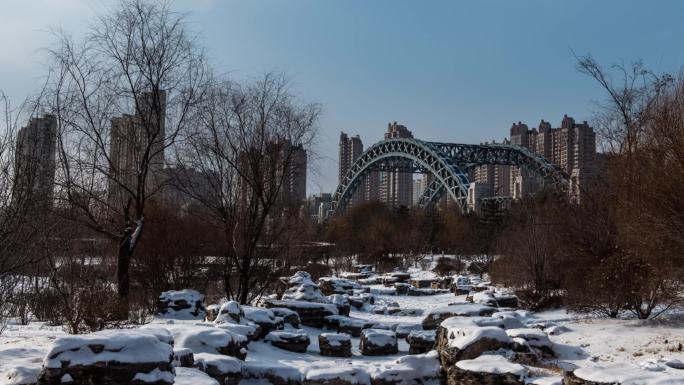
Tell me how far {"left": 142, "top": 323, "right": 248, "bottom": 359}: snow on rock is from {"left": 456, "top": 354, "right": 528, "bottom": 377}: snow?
332 cm

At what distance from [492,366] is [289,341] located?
191 inches

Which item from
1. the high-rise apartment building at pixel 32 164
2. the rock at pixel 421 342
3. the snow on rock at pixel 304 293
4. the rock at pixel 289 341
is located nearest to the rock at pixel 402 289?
the snow on rock at pixel 304 293

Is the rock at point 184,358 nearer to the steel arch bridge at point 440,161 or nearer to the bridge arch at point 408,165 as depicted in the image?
the steel arch bridge at point 440,161

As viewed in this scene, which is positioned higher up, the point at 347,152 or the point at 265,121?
the point at 347,152

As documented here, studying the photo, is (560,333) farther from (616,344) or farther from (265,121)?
(265,121)

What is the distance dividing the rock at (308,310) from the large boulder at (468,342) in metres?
6.40

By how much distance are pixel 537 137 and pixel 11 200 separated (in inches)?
3995

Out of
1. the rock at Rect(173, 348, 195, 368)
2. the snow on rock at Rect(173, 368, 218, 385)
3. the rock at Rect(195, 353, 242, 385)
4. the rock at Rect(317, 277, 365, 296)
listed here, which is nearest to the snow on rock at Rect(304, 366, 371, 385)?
the rock at Rect(195, 353, 242, 385)

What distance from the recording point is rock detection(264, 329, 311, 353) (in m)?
11.7

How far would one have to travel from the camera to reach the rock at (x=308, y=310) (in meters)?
15.8

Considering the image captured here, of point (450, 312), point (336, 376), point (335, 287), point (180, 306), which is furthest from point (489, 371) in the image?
point (335, 287)

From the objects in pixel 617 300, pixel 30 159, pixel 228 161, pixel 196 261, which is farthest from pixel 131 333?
pixel 196 261

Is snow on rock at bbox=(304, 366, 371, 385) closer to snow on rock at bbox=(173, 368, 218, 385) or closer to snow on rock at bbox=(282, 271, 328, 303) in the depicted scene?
snow on rock at bbox=(173, 368, 218, 385)

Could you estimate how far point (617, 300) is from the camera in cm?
1405
